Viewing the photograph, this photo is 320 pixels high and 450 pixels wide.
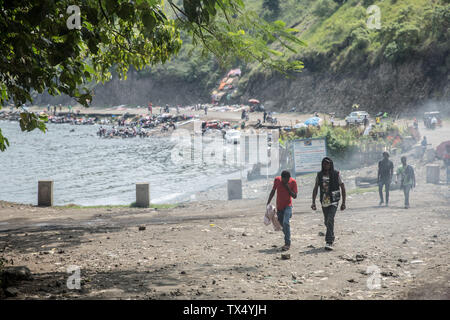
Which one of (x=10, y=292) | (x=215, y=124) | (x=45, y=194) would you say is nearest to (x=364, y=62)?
(x=215, y=124)

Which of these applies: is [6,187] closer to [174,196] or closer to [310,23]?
[174,196]

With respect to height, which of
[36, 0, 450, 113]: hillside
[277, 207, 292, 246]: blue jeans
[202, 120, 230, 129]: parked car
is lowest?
[277, 207, 292, 246]: blue jeans

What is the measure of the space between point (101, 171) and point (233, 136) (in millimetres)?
15613

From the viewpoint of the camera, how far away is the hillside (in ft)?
160

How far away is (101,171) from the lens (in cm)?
4394

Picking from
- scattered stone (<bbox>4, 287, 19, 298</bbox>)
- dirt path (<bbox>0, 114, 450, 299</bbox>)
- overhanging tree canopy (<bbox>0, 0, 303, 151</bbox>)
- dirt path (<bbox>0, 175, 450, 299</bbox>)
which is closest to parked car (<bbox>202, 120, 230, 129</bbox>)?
dirt path (<bbox>0, 114, 450, 299</bbox>)

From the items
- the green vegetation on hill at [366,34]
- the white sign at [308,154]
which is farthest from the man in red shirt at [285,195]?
the green vegetation on hill at [366,34]

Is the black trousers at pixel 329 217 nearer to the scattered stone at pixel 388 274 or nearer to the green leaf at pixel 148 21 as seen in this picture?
the scattered stone at pixel 388 274

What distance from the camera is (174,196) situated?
28.0m

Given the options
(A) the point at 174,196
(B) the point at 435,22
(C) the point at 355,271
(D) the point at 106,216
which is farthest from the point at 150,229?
(B) the point at 435,22

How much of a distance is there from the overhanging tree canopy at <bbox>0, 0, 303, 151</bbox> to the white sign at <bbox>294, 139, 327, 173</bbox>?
1187 cm

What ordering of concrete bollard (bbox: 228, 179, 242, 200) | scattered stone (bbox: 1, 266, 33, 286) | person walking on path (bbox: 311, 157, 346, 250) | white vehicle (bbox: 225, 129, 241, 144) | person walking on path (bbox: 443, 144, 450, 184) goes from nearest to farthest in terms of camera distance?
scattered stone (bbox: 1, 266, 33, 286) → person walking on path (bbox: 311, 157, 346, 250) → person walking on path (bbox: 443, 144, 450, 184) → concrete bollard (bbox: 228, 179, 242, 200) → white vehicle (bbox: 225, 129, 241, 144)

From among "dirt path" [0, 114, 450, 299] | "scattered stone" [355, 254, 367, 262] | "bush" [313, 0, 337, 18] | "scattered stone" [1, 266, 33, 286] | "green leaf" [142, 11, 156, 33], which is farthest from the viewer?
"bush" [313, 0, 337, 18]

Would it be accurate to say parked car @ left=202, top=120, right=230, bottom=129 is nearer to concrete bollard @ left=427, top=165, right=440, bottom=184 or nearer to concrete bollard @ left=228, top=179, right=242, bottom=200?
concrete bollard @ left=228, top=179, right=242, bottom=200
